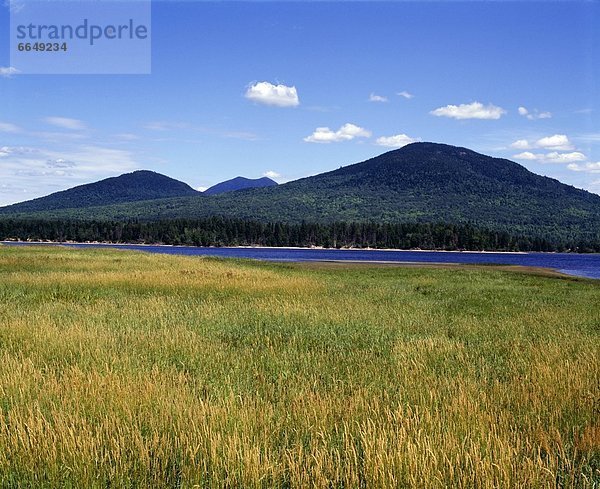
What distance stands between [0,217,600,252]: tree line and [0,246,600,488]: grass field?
157 meters

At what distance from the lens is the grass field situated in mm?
5180

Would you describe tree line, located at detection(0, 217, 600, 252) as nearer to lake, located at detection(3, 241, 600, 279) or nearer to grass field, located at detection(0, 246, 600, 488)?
lake, located at detection(3, 241, 600, 279)

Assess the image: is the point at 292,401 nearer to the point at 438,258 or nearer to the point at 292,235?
the point at 438,258

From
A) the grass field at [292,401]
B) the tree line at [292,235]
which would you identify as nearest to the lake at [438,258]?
the tree line at [292,235]

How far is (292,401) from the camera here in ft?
24.1

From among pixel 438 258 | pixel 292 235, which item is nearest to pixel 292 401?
pixel 438 258

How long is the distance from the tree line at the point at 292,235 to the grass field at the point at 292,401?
15671 cm

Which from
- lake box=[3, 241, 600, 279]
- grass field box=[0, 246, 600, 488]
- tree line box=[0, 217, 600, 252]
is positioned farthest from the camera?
tree line box=[0, 217, 600, 252]

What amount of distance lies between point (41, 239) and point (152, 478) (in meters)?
206

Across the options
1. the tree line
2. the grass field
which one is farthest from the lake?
the grass field

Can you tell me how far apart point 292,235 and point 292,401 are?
176m

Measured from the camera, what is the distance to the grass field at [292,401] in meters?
5.18

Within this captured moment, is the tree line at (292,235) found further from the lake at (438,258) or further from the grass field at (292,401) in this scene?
the grass field at (292,401)

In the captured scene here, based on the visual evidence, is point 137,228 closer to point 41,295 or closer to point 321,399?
point 41,295
